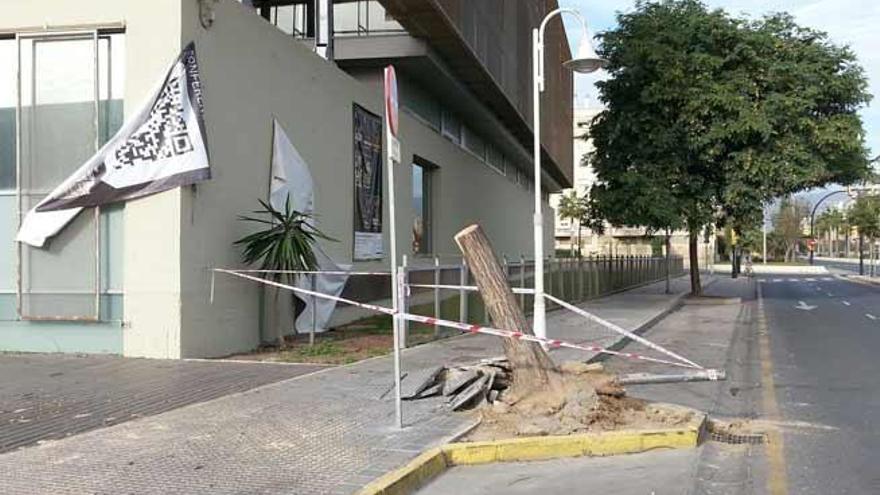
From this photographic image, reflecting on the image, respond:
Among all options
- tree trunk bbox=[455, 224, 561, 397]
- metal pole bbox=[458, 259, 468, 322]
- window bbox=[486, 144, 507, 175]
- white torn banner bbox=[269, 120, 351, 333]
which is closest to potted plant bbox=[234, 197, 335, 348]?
white torn banner bbox=[269, 120, 351, 333]

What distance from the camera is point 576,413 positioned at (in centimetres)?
741

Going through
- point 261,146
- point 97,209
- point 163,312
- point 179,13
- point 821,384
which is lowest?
point 821,384

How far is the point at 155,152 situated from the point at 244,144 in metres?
1.88

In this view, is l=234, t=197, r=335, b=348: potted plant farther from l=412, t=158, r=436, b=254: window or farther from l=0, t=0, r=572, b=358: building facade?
l=412, t=158, r=436, b=254: window

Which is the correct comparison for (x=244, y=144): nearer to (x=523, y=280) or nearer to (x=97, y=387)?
(x=97, y=387)

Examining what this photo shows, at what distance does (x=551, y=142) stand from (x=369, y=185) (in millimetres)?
22328

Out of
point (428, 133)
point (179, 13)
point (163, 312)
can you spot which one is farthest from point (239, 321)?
point (428, 133)

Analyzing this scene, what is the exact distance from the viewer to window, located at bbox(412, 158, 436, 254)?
78.5 feet

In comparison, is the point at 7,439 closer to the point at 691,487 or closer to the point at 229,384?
the point at 229,384

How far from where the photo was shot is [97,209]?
464 inches

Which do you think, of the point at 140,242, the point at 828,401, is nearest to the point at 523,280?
the point at 140,242

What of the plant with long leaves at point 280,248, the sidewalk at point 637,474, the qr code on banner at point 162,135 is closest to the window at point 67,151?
the qr code on banner at point 162,135

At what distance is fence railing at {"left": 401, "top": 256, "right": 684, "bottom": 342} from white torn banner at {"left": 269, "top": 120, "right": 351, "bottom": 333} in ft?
4.81

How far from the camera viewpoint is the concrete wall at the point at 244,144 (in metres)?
11.8
